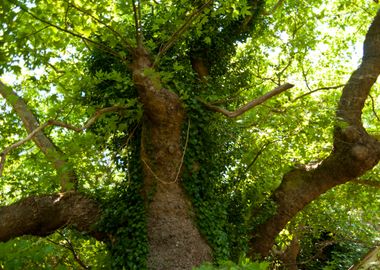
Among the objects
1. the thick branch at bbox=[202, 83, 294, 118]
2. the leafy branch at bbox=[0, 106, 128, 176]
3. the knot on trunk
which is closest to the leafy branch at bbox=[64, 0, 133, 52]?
the leafy branch at bbox=[0, 106, 128, 176]

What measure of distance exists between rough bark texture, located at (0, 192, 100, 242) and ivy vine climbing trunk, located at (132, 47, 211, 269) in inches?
40.3

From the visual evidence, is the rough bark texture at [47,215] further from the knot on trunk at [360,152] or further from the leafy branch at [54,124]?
the knot on trunk at [360,152]

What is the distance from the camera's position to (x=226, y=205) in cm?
675

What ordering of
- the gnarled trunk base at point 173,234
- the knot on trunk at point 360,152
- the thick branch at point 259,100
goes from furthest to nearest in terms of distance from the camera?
the knot on trunk at point 360,152 → the gnarled trunk base at point 173,234 → the thick branch at point 259,100

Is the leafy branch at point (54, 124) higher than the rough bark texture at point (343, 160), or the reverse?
the leafy branch at point (54, 124)

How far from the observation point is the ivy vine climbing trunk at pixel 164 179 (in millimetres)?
5641

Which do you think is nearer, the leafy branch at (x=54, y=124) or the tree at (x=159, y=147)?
the leafy branch at (x=54, y=124)

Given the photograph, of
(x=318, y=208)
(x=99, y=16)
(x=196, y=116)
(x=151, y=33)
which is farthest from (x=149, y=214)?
(x=318, y=208)

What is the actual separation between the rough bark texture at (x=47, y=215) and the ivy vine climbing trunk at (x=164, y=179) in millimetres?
1023

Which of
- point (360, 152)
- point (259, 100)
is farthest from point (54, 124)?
point (360, 152)

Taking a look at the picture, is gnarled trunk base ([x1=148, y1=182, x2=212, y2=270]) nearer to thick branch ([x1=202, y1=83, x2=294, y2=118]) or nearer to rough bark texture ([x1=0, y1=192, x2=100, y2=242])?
rough bark texture ([x1=0, y1=192, x2=100, y2=242])

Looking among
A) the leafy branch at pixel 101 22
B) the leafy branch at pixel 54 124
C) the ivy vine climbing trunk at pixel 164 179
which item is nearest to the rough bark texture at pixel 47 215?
the ivy vine climbing trunk at pixel 164 179

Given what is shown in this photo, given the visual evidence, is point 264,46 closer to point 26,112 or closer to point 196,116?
point 196,116

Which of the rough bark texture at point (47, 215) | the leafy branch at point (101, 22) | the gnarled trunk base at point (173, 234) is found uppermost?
the leafy branch at point (101, 22)
